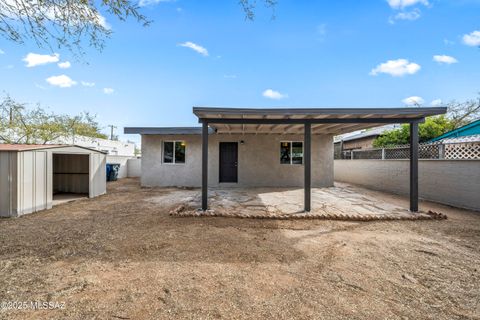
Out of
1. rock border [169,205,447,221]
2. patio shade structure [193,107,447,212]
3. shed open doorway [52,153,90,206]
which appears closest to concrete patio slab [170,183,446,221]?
rock border [169,205,447,221]

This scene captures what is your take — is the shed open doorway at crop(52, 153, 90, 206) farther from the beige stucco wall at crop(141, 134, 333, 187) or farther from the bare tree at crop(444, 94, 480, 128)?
Answer: the bare tree at crop(444, 94, 480, 128)

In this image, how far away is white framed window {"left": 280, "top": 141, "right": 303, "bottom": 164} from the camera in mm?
9812

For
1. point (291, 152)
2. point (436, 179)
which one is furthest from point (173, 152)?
point (436, 179)

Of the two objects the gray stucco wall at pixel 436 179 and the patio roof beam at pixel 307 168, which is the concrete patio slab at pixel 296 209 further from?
the gray stucco wall at pixel 436 179

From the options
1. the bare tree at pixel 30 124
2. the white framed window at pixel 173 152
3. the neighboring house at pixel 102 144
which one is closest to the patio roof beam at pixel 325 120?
the white framed window at pixel 173 152

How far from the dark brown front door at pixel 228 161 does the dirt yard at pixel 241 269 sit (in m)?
5.27

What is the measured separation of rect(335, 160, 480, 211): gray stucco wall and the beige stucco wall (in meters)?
2.01

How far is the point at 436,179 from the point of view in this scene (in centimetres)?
682

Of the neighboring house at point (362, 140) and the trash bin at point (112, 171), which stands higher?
the neighboring house at point (362, 140)

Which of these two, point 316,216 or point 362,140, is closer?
point 316,216

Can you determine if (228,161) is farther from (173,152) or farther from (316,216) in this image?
(316,216)

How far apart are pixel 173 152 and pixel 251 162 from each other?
360cm

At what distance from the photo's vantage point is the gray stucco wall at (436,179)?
19.1ft

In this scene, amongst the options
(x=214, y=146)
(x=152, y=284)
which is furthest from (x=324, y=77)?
(x=152, y=284)
